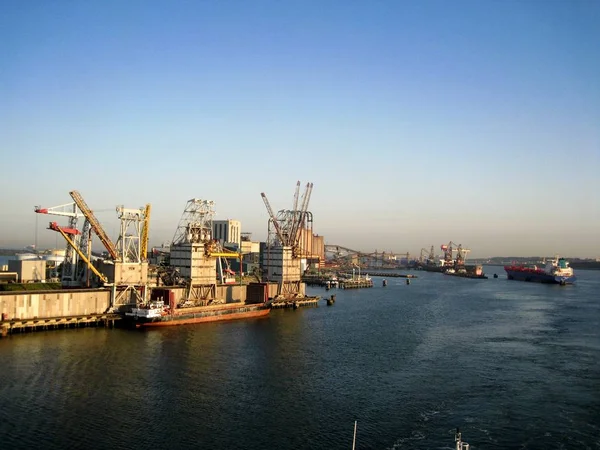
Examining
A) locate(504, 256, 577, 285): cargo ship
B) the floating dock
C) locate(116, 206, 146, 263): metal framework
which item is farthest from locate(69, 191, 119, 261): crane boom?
locate(504, 256, 577, 285): cargo ship

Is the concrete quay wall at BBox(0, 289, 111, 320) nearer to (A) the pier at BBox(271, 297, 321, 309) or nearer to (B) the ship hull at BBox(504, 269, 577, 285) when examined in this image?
(A) the pier at BBox(271, 297, 321, 309)

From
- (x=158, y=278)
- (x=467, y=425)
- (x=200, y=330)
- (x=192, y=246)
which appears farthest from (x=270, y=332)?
(x=467, y=425)

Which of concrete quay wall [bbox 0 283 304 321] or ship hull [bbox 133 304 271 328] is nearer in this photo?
concrete quay wall [bbox 0 283 304 321]

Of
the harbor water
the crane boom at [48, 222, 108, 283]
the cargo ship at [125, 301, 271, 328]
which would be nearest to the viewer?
the harbor water

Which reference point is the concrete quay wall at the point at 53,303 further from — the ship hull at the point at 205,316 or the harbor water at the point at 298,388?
the ship hull at the point at 205,316

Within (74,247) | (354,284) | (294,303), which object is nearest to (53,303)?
(74,247)

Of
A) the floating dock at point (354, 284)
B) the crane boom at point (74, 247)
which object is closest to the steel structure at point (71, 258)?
the crane boom at point (74, 247)

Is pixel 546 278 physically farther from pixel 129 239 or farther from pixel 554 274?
pixel 129 239
